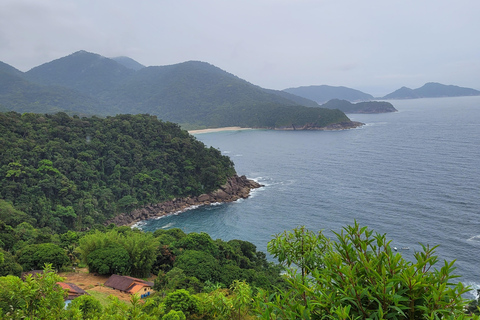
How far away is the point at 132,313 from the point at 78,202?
46286mm

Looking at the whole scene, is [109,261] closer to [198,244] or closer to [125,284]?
[125,284]

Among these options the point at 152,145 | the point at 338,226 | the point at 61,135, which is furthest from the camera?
the point at 152,145

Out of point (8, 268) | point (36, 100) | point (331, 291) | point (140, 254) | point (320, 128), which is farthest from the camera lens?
point (36, 100)

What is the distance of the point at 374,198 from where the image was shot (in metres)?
49.1

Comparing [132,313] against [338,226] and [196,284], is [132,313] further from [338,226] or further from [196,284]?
[338,226]

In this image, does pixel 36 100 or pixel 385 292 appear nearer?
pixel 385 292

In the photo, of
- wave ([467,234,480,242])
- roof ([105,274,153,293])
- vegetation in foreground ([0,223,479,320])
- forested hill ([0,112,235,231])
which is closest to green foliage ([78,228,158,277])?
roof ([105,274,153,293])

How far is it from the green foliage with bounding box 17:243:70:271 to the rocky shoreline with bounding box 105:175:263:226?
24366 mm

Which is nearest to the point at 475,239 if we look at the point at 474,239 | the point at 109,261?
the point at 474,239

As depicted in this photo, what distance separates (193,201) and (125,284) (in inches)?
1466

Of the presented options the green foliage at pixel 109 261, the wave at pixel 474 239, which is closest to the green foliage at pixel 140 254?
the green foliage at pixel 109 261

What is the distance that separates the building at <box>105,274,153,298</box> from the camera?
2161 centimetres

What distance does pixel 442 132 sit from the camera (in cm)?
9750

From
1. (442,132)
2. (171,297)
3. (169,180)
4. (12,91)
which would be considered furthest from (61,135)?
(12,91)
